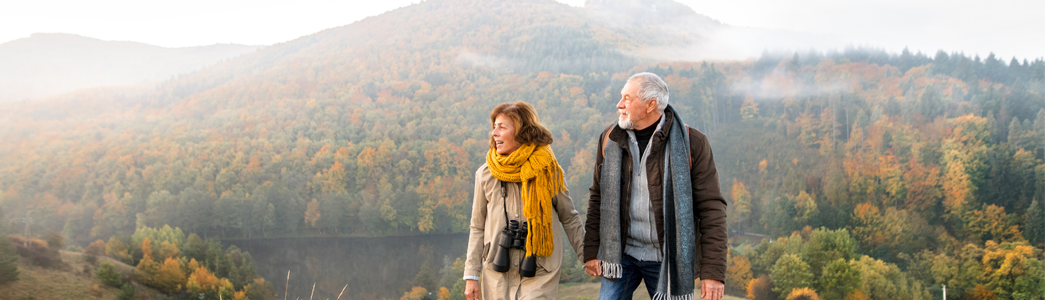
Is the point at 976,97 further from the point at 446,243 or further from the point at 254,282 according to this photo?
the point at 254,282

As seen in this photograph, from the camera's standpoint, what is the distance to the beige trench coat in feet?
9.25

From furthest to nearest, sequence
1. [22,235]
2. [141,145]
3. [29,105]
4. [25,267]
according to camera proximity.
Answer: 1. [141,145]
2. [29,105]
3. [22,235]
4. [25,267]

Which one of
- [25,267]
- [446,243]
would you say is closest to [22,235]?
[25,267]

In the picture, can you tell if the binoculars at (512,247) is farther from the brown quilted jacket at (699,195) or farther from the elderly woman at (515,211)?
the brown quilted jacket at (699,195)

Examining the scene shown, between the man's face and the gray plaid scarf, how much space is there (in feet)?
0.41

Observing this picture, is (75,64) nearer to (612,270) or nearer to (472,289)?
(472,289)

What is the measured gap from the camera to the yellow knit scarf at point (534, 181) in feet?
9.06

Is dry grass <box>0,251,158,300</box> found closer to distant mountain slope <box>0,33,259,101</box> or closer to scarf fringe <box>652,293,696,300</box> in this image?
distant mountain slope <box>0,33,259,101</box>

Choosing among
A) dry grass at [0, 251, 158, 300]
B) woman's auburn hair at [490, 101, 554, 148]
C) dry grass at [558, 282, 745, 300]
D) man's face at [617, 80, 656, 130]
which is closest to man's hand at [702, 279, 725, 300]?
man's face at [617, 80, 656, 130]

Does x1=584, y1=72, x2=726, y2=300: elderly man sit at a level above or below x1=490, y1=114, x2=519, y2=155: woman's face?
below

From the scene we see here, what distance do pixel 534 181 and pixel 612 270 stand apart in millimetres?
655

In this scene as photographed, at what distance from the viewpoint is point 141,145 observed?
2548 centimetres

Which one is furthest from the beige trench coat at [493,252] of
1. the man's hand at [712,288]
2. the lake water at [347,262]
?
the lake water at [347,262]

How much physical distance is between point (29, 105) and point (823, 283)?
39.5 metres
